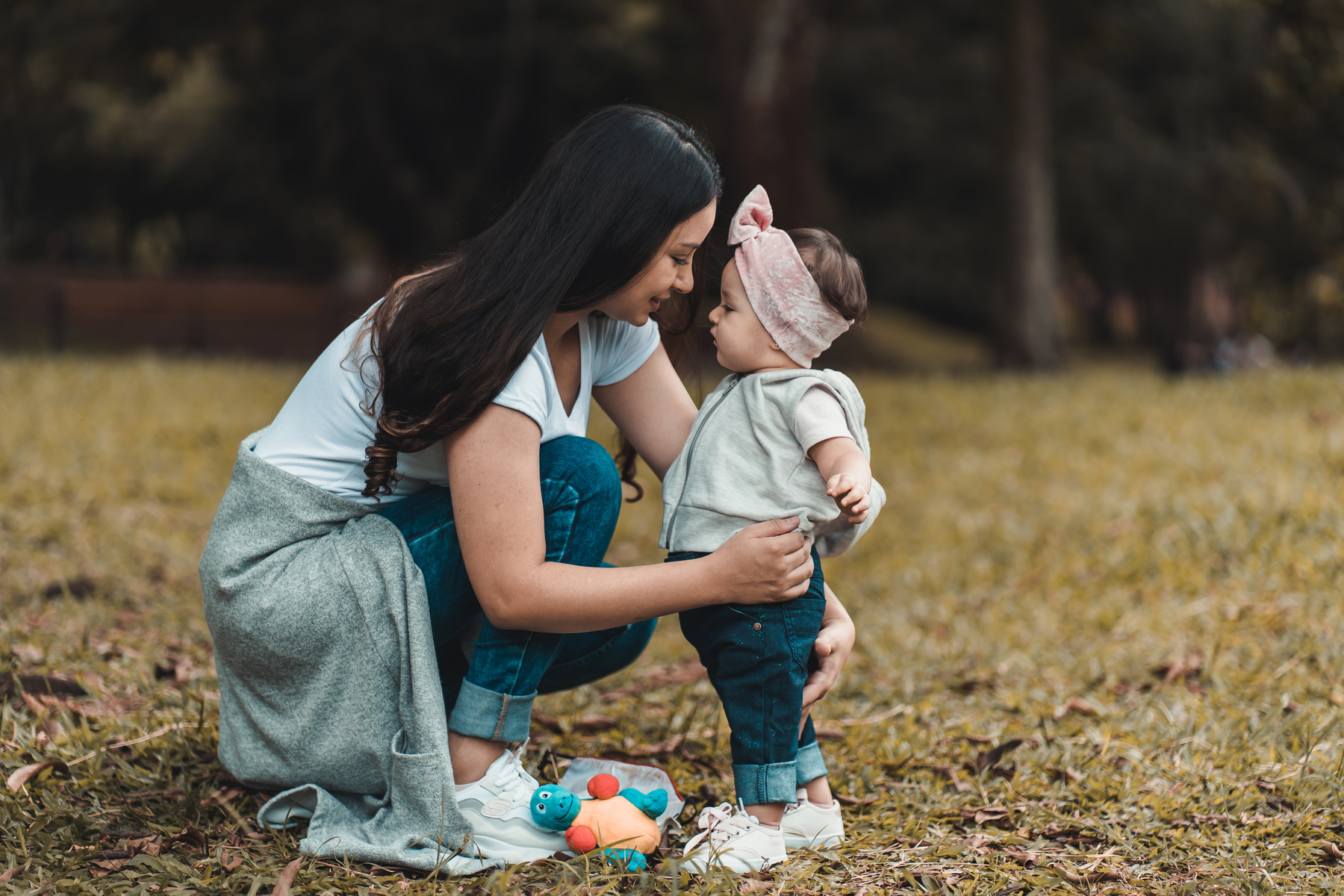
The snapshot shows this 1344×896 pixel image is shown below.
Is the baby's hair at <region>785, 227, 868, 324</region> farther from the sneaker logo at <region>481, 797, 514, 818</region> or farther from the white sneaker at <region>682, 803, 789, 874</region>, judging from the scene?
the sneaker logo at <region>481, 797, 514, 818</region>

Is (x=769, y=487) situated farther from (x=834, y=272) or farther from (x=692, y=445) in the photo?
(x=834, y=272)

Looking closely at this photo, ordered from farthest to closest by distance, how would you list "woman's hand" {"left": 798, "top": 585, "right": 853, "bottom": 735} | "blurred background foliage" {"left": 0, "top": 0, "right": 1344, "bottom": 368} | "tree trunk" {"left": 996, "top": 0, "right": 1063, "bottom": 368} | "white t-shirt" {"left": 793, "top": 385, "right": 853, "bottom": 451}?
"tree trunk" {"left": 996, "top": 0, "right": 1063, "bottom": 368}, "blurred background foliage" {"left": 0, "top": 0, "right": 1344, "bottom": 368}, "woman's hand" {"left": 798, "top": 585, "right": 853, "bottom": 735}, "white t-shirt" {"left": 793, "top": 385, "right": 853, "bottom": 451}

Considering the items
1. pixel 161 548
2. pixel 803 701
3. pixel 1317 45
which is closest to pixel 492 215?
pixel 803 701

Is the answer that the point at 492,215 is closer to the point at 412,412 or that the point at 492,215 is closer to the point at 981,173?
the point at 412,412

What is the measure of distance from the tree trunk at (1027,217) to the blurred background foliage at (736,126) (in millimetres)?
81

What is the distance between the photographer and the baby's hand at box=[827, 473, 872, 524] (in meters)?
1.84

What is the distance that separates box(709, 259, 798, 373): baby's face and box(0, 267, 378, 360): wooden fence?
11.9m

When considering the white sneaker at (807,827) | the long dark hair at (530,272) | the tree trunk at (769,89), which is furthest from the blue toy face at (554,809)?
the tree trunk at (769,89)

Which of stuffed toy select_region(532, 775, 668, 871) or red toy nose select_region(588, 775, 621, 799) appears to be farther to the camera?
red toy nose select_region(588, 775, 621, 799)

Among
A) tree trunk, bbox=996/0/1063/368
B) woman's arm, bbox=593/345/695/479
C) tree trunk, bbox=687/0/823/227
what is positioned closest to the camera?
woman's arm, bbox=593/345/695/479

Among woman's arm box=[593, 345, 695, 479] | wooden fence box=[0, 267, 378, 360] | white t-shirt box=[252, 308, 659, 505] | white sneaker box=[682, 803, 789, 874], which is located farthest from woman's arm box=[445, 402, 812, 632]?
wooden fence box=[0, 267, 378, 360]

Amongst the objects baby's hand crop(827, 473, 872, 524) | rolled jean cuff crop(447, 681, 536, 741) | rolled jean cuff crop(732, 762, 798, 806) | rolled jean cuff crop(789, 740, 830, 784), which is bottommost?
rolled jean cuff crop(789, 740, 830, 784)

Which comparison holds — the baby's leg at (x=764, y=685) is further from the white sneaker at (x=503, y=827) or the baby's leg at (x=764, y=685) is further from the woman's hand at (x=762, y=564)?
the white sneaker at (x=503, y=827)

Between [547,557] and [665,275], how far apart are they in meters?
0.57
